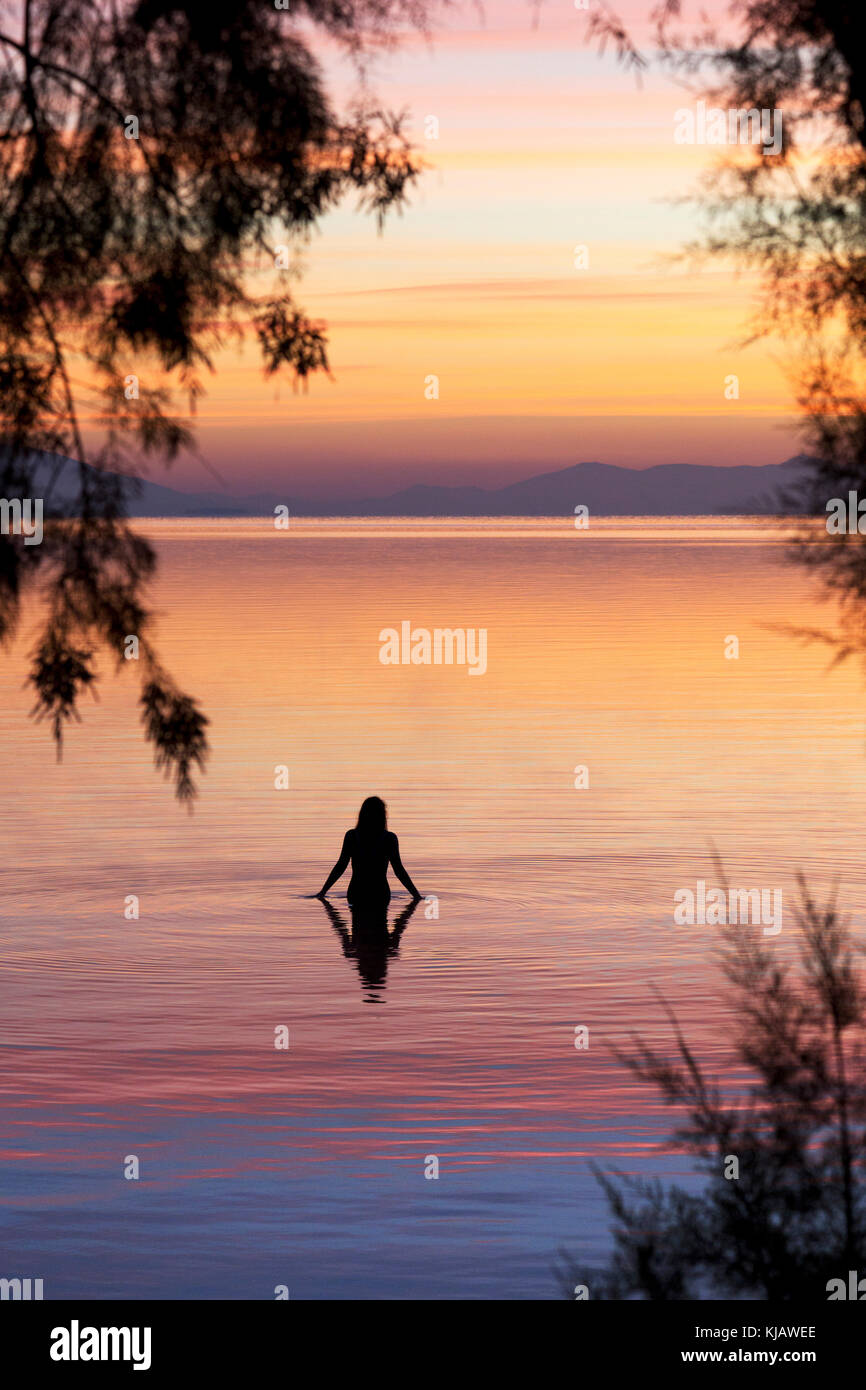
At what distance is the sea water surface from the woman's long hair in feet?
4.29

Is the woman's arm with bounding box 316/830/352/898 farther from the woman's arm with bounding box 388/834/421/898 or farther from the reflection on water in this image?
the woman's arm with bounding box 388/834/421/898

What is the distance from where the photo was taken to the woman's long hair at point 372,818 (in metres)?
18.6

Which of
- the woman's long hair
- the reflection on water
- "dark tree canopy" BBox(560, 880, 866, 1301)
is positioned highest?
the woman's long hair

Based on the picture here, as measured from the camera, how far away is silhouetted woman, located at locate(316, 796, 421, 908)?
744 inches

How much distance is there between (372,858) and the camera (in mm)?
19281

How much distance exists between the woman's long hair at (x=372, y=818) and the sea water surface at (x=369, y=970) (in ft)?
4.29

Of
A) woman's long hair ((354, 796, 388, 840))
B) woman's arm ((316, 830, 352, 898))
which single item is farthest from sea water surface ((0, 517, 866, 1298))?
woman's long hair ((354, 796, 388, 840))

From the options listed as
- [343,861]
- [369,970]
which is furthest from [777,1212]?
[343,861]

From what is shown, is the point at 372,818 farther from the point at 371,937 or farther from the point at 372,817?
the point at 371,937

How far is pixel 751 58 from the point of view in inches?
266

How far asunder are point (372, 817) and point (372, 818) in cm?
2

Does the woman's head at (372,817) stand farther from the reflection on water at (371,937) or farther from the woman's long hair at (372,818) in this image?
the reflection on water at (371,937)

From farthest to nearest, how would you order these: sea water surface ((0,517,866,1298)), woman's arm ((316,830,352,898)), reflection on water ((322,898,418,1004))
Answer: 1. woman's arm ((316,830,352,898))
2. reflection on water ((322,898,418,1004))
3. sea water surface ((0,517,866,1298))

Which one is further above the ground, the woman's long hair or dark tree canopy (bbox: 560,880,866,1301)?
the woman's long hair
